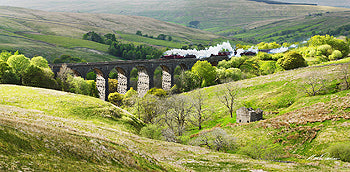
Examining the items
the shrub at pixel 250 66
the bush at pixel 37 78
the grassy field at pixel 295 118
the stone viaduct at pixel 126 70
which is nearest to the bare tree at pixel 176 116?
the grassy field at pixel 295 118

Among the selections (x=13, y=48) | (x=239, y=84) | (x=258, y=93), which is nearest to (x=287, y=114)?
(x=258, y=93)

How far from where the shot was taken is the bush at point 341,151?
1292 inches

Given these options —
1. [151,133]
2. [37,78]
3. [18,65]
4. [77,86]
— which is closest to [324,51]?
[77,86]

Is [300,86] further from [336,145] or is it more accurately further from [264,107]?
[336,145]

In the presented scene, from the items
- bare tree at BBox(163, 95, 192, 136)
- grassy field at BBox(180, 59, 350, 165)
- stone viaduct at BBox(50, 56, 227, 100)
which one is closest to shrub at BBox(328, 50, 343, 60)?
grassy field at BBox(180, 59, 350, 165)

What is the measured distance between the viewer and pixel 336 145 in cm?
3472

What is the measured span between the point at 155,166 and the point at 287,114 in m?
34.5

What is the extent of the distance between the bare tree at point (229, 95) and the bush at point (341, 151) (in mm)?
28440

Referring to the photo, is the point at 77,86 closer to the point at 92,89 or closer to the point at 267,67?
the point at 92,89

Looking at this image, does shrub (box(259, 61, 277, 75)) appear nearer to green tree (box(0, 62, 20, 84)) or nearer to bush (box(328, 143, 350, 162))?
bush (box(328, 143, 350, 162))

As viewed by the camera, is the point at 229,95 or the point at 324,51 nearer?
the point at 229,95

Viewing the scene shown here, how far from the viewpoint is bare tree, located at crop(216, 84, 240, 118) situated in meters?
64.8

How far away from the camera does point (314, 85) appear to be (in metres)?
63.4

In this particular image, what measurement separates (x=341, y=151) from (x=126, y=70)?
280 ft
